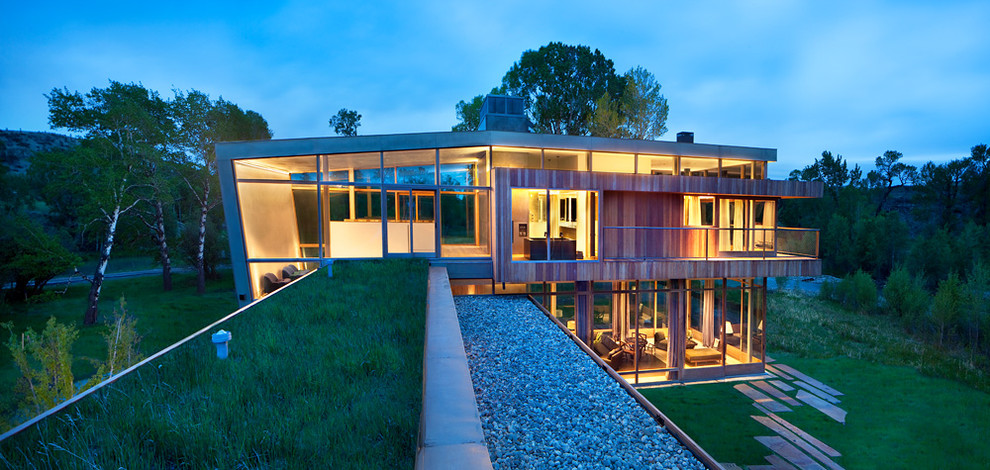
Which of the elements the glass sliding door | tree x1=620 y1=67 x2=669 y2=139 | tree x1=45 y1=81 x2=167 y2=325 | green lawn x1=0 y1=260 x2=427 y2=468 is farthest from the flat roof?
tree x1=620 y1=67 x2=669 y2=139

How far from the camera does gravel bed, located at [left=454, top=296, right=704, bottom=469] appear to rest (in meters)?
3.13

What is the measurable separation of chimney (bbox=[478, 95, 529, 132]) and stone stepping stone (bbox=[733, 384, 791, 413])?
9.20 metres

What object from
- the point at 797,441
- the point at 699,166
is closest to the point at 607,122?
the point at 699,166

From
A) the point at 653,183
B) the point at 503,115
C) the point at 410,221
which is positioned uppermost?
the point at 503,115

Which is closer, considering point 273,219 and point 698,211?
point 273,219

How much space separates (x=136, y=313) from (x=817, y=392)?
1185 inches

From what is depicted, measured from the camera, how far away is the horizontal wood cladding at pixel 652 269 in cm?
901

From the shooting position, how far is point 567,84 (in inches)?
1214

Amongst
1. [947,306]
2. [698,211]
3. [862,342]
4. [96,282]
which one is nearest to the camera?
[698,211]

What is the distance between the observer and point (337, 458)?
205 centimetres

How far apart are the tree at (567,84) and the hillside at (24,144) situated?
63745 millimetres

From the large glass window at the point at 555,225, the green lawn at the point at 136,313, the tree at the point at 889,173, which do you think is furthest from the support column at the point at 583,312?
the tree at the point at 889,173

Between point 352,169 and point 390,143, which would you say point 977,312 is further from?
point 352,169

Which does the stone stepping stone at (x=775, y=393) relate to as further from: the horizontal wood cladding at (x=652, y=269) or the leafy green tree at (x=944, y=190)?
the leafy green tree at (x=944, y=190)
